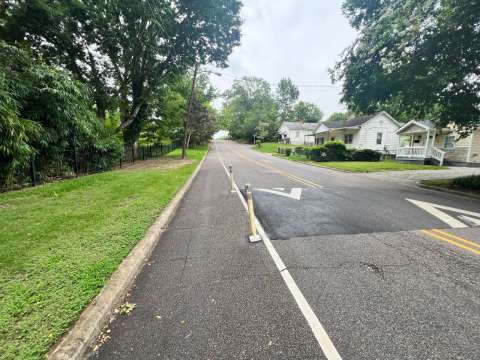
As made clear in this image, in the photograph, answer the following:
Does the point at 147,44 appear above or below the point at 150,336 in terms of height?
above

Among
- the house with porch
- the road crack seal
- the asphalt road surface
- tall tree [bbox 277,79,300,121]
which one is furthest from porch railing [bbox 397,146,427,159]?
tall tree [bbox 277,79,300,121]

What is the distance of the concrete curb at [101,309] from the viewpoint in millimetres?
1820

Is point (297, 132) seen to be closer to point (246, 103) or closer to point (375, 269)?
point (246, 103)

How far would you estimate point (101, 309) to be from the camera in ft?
7.41

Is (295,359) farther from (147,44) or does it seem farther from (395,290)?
(147,44)

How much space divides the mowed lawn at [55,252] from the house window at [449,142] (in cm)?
2835

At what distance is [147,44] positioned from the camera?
13.4 metres

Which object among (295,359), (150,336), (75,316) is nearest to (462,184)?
(295,359)

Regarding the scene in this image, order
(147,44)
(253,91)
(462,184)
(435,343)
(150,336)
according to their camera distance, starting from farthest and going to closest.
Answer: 1. (253,91)
2. (147,44)
3. (462,184)
4. (150,336)
5. (435,343)

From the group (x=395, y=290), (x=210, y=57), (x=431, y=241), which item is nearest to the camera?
(x=395, y=290)

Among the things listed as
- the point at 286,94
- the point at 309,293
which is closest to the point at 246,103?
the point at 286,94

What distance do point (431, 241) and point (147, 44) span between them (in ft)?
53.1

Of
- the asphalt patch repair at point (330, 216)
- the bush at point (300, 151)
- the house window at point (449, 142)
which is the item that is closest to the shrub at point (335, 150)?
the bush at point (300, 151)

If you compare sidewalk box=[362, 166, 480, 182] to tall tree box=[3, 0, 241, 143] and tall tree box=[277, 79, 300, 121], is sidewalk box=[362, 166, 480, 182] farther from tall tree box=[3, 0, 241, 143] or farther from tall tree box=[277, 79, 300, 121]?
tall tree box=[277, 79, 300, 121]
